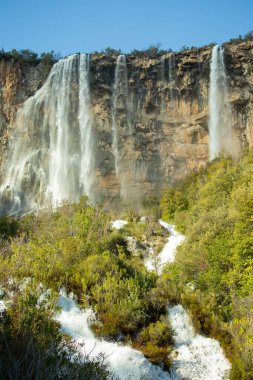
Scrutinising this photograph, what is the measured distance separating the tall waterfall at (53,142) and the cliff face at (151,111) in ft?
3.89

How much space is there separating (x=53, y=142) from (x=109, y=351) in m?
36.0

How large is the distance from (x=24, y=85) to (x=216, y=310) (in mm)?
39426

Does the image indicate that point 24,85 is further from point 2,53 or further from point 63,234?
point 63,234

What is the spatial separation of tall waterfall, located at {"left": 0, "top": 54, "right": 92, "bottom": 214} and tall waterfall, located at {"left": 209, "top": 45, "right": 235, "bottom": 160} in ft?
45.2

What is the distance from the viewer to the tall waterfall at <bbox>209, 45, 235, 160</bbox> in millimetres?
46219

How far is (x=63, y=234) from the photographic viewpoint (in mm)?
22562

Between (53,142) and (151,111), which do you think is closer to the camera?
(53,142)

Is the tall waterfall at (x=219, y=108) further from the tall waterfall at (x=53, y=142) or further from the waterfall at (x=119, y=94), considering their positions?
the tall waterfall at (x=53, y=142)

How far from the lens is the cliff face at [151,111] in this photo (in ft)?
154

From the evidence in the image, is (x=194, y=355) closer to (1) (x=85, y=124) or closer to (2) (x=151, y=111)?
(1) (x=85, y=124)

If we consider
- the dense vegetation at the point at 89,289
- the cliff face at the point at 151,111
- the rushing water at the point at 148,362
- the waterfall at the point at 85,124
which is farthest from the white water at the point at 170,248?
the waterfall at the point at 85,124

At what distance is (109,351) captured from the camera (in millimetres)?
14305

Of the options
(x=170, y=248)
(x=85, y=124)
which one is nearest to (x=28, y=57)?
(x=85, y=124)

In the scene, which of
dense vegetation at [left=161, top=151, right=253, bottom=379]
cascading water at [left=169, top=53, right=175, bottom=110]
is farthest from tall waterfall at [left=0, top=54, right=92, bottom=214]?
dense vegetation at [left=161, top=151, right=253, bottom=379]
